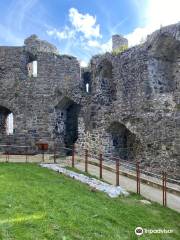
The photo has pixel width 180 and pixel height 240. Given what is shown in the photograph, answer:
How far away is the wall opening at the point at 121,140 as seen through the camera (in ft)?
69.6

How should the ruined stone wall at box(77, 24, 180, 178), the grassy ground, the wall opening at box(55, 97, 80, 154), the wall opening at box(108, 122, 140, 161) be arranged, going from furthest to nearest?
the wall opening at box(55, 97, 80, 154), the wall opening at box(108, 122, 140, 161), the ruined stone wall at box(77, 24, 180, 178), the grassy ground

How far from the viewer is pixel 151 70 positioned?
1989 cm

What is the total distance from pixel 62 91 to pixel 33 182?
1157cm

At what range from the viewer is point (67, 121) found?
25391 mm

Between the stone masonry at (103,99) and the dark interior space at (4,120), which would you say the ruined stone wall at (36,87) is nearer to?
the stone masonry at (103,99)

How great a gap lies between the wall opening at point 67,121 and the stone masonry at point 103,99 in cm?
6

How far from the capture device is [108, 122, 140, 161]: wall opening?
21219mm

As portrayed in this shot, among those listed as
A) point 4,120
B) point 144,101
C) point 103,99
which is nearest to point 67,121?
point 4,120

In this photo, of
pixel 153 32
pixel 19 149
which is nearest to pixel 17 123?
pixel 19 149

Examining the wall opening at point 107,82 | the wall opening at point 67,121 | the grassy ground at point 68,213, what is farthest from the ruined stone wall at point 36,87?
the grassy ground at point 68,213

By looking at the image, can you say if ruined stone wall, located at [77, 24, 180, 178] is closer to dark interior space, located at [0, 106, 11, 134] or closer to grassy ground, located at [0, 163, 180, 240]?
grassy ground, located at [0, 163, 180, 240]

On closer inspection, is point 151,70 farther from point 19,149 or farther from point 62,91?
point 19,149

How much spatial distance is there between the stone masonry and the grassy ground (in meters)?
6.20

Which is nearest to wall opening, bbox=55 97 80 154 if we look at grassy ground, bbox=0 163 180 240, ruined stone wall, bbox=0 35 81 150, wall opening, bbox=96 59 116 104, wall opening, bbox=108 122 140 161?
ruined stone wall, bbox=0 35 81 150
